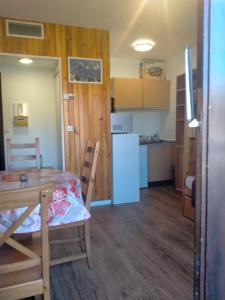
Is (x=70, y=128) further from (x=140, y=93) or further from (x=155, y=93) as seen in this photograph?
(x=155, y=93)

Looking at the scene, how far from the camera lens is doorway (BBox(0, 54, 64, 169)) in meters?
4.84

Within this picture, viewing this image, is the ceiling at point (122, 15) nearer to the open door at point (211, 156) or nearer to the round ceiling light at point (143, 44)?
the round ceiling light at point (143, 44)

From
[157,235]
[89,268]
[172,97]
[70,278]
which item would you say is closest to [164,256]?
[157,235]

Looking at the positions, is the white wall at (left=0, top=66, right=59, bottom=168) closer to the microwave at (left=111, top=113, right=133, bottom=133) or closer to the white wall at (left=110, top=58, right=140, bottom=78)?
the white wall at (left=110, top=58, right=140, bottom=78)

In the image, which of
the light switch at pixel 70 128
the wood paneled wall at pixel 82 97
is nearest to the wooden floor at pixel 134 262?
the wood paneled wall at pixel 82 97

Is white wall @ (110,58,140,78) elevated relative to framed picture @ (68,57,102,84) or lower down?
elevated

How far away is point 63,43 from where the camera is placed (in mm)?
3383

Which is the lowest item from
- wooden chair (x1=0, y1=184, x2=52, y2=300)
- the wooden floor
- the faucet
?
the wooden floor

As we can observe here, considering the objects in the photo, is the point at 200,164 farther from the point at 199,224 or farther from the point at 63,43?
the point at 63,43

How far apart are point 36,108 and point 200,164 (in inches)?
189

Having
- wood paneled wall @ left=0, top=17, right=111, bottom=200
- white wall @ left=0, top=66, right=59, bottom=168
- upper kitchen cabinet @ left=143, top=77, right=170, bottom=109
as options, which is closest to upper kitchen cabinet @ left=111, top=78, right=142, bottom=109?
upper kitchen cabinet @ left=143, top=77, right=170, bottom=109

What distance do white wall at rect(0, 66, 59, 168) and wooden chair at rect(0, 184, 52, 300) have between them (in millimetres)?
4029

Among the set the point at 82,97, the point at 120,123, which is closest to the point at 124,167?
the point at 120,123

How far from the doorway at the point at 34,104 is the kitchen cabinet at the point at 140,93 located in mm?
1179
